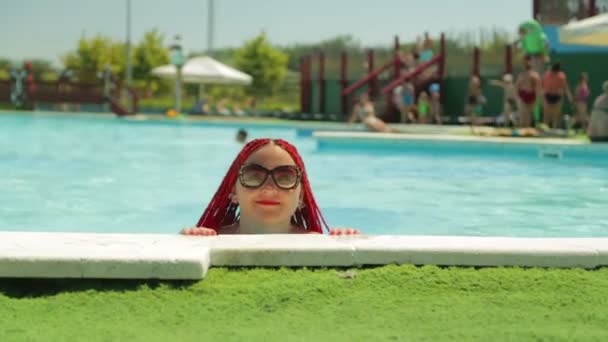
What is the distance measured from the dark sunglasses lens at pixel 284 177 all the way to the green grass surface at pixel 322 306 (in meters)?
0.70

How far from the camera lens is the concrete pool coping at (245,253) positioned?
286 centimetres

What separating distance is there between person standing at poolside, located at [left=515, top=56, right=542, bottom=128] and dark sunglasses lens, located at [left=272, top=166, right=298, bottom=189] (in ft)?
43.4

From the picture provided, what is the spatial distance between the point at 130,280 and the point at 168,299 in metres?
0.20

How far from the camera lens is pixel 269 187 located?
3.72 meters

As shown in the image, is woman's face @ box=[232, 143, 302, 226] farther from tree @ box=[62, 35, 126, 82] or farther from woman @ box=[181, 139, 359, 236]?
tree @ box=[62, 35, 126, 82]

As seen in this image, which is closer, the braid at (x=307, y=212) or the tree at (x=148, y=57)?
the braid at (x=307, y=212)

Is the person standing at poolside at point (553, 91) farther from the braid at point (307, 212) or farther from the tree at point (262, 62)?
the tree at point (262, 62)

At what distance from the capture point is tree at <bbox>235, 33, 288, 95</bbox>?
51.2m

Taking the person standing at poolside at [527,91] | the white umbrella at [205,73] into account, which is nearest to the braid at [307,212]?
the person standing at poolside at [527,91]

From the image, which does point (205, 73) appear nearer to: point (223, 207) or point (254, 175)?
point (223, 207)

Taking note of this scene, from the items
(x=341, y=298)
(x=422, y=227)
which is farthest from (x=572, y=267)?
(x=422, y=227)

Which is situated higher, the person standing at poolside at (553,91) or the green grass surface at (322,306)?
the person standing at poolside at (553,91)

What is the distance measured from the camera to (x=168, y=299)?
2770 millimetres

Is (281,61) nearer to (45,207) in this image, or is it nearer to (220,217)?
Answer: (45,207)
